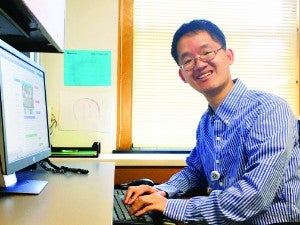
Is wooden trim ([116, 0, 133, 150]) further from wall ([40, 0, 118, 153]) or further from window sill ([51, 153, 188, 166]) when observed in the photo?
window sill ([51, 153, 188, 166])

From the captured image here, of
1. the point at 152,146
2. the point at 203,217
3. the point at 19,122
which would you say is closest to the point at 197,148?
the point at 203,217

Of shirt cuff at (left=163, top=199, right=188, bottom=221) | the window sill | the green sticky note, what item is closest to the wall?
the green sticky note

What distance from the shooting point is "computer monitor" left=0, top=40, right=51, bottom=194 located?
80 cm

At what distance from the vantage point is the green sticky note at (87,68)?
2328 millimetres

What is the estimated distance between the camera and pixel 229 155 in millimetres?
1237

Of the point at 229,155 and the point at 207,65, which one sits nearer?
the point at 229,155

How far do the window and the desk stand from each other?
4.29ft

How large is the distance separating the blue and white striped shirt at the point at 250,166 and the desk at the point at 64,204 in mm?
257

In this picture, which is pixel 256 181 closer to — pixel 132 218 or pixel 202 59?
pixel 132 218

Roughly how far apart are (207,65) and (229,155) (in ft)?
1.19

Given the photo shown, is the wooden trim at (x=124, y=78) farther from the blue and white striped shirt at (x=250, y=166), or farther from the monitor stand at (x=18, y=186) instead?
the monitor stand at (x=18, y=186)

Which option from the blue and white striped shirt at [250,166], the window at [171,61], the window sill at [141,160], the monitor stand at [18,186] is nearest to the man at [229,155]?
the blue and white striped shirt at [250,166]

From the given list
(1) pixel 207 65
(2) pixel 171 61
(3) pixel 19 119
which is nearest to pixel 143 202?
(3) pixel 19 119

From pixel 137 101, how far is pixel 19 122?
1599 mm
